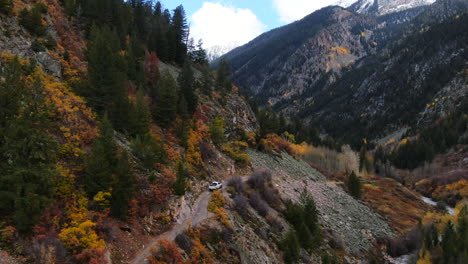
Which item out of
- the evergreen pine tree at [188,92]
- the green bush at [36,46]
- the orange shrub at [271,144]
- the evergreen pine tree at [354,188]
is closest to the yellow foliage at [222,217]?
the evergreen pine tree at [188,92]

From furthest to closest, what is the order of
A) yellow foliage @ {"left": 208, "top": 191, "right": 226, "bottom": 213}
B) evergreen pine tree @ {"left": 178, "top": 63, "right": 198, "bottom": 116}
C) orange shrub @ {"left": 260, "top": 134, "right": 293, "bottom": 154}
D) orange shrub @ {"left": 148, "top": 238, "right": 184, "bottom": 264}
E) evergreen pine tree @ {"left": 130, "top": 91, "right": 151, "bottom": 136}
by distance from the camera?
orange shrub @ {"left": 260, "top": 134, "right": 293, "bottom": 154}, evergreen pine tree @ {"left": 178, "top": 63, "right": 198, "bottom": 116}, evergreen pine tree @ {"left": 130, "top": 91, "right": 151, "bottom": 136}, yellow foliage @ {"left": 208, "top": 191, "right": 226, "bottom": 213}, orange shrub @ {"left": 148, "top": 238, "right": 184, "bottom": 264}

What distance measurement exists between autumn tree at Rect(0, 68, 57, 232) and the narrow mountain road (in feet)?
23.5

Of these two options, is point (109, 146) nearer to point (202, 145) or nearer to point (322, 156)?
point (202, 145)

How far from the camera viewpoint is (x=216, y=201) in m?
31.9

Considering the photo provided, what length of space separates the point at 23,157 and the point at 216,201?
18.7 meters

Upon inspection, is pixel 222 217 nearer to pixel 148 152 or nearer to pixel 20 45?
pixel 148 152

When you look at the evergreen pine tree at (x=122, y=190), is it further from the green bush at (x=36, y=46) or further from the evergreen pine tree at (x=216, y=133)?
the evergreen pine tree at (x=216, y=133)

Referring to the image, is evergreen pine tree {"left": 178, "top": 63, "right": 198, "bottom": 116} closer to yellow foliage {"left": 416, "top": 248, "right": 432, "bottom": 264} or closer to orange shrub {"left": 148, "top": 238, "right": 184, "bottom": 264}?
orange shrub {"left": 148, "top": 238, "right": 184, "bottom": 264}

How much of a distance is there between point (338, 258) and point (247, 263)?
17395mm

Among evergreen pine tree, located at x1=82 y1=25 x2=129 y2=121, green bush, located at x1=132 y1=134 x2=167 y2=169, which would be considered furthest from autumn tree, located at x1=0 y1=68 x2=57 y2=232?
evergreen pine tree, located at x1=82 y1=25 x2=129 y2=121

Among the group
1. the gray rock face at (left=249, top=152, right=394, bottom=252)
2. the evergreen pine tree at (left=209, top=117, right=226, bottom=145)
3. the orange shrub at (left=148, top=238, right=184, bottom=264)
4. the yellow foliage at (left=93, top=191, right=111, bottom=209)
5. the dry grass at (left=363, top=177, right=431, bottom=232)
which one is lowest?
the dry grass at (left=363, top=177, right=431, bottom=232)

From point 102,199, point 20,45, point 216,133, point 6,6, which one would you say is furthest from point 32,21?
point 216,133

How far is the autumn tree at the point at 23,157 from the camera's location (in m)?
16.5

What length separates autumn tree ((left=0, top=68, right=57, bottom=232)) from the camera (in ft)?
54.1
